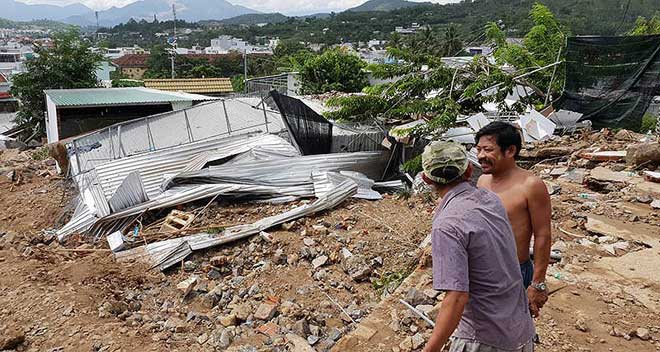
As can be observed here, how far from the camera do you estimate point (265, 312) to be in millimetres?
4246

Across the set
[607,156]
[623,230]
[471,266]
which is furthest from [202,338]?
[607,156]

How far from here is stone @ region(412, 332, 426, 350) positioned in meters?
3.13

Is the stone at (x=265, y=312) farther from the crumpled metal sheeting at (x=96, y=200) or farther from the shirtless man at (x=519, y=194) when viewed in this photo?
the crumpled metal sheeting at (x=96, y=200)

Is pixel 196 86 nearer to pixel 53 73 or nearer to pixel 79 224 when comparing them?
pixel 53 73

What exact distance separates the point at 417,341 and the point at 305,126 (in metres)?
6.27

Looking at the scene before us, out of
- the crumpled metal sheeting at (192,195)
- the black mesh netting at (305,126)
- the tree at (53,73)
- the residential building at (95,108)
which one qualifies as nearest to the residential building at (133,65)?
the tree at (53,73)

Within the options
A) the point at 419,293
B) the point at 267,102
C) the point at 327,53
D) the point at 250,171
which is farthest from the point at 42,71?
the point at 419,293

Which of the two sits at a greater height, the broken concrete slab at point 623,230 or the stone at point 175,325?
the broken concrete slab at point 623,230

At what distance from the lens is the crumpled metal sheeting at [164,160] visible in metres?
7.71

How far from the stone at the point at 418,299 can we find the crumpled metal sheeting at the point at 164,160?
15.9ft

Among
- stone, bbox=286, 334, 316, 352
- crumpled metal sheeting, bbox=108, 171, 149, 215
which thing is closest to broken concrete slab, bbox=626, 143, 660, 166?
stone, bbox=286, 334, 316, 352

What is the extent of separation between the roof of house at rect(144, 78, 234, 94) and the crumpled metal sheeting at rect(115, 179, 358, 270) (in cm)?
1872

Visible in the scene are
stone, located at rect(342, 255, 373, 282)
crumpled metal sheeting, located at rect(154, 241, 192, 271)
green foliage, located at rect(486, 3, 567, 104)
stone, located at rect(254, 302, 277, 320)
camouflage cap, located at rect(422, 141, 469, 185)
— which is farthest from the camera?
green foliage, located at rect(486, 3, 567, 104)

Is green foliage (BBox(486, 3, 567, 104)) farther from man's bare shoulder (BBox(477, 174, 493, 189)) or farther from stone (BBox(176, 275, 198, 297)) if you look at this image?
man's bare shoulder (BBox(477, 174, 493, 189))
